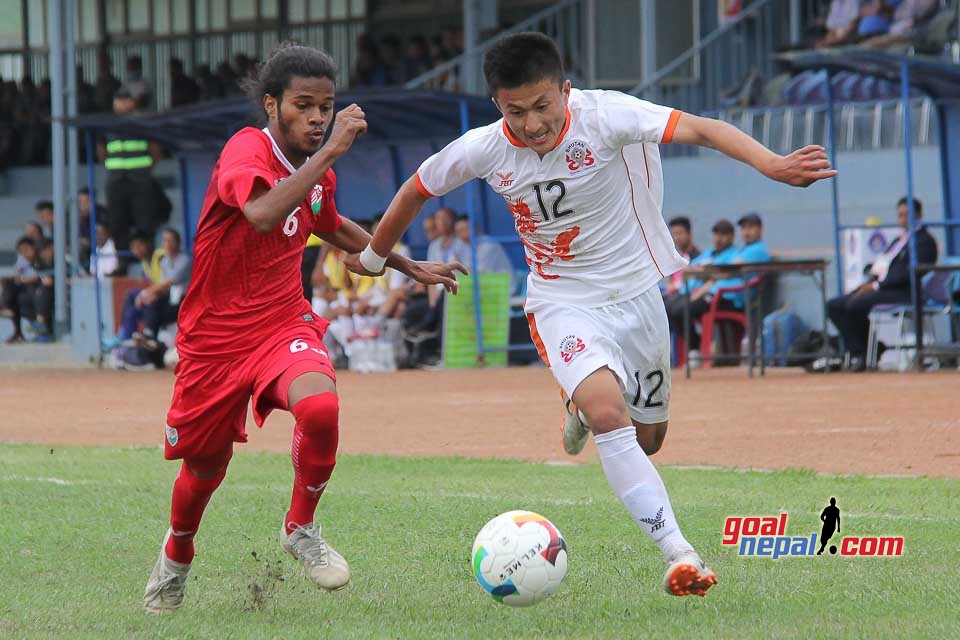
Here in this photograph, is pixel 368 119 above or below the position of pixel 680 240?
above

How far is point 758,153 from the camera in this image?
5527mm

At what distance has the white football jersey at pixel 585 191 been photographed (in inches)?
241

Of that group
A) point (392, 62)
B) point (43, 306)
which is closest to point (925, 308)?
point (43, 306)

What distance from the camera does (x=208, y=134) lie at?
22.8 metres

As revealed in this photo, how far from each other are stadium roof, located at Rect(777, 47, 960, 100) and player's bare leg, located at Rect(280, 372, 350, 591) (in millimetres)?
10072

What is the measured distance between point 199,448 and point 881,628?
2.44m

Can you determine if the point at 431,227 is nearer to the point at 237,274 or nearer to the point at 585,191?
the point at 585,191

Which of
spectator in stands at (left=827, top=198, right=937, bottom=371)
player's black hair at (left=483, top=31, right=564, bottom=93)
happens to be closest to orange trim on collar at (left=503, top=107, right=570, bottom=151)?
player's black hair at (left=483, top=31, right=564, bottom=93)

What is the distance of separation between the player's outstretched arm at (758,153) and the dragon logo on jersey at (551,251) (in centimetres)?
64

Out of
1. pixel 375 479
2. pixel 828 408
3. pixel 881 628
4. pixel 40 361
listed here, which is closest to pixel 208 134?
pixel 40 361

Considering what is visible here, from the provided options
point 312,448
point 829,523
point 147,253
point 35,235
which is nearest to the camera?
point 312,448

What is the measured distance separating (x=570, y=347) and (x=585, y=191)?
24.8 inches

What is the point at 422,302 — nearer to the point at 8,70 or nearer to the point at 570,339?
the point at 570,339

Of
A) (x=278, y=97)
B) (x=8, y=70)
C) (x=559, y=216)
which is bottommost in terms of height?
(x=559, y=216)
